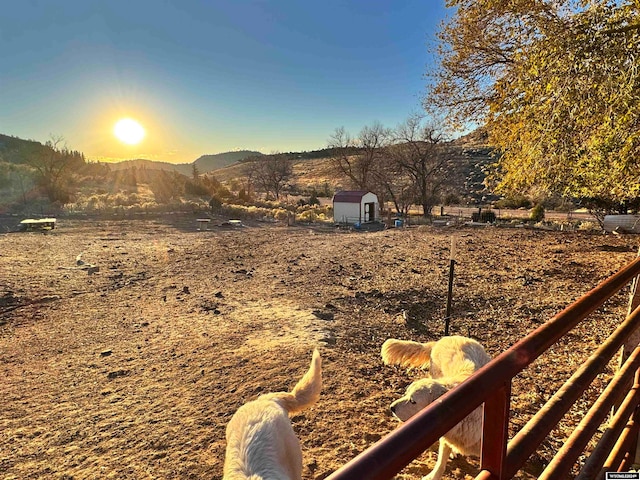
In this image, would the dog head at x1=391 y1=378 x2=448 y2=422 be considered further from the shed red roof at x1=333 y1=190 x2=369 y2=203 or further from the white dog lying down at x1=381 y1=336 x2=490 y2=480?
the shed red roof at x1=333 y1=190 x2=369 y2=203

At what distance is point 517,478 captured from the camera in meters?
2.91

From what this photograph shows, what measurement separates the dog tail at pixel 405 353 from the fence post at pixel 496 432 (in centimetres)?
299

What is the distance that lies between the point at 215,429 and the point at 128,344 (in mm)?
3703

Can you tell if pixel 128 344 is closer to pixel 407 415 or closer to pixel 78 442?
pixel 78 442

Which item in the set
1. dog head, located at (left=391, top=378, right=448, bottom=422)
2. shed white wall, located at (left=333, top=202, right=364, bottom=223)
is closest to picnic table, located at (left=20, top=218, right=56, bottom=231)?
shed white wall, located at (left=333, top=202, right=364, bottom=223)

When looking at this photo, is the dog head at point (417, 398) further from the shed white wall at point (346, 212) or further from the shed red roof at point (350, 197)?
the shed red roof at point (350, 197)

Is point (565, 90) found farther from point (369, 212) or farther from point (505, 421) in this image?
point (369, 212)

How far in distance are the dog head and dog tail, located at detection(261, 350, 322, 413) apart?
73 cm

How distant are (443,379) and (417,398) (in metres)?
0.41

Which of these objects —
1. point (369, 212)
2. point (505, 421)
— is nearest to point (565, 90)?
point (505, 421)

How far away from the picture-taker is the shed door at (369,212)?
104 feet

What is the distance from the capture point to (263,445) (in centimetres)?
243

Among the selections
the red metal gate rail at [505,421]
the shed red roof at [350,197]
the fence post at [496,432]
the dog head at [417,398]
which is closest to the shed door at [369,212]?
the shed red roof at [350,197]

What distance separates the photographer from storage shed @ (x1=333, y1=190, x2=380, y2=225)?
31047 millimetres
